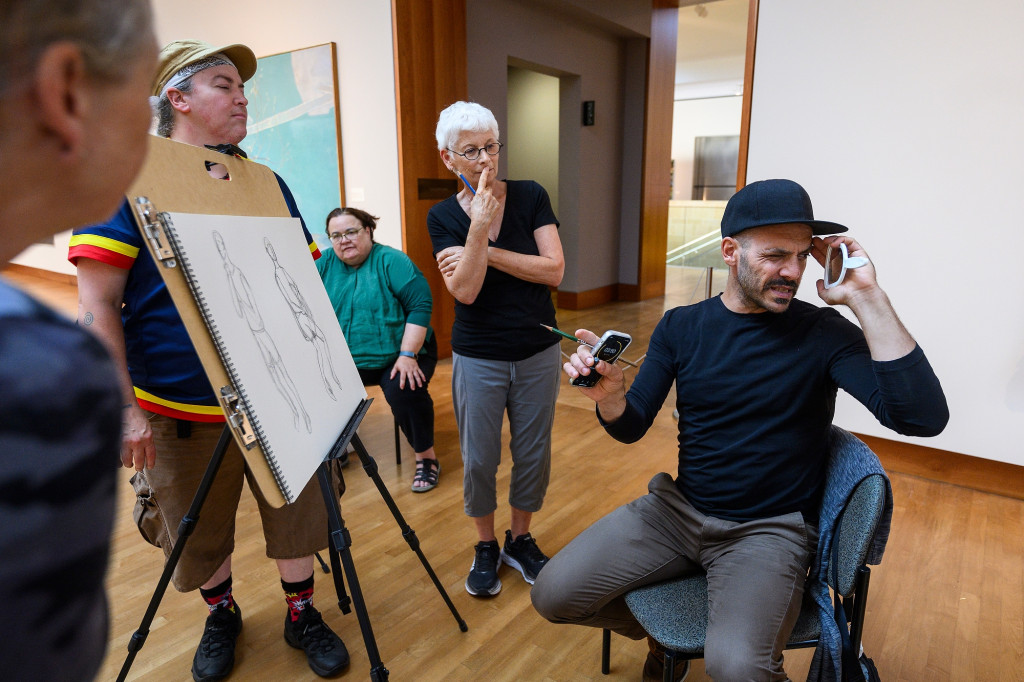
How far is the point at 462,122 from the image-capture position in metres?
1.73

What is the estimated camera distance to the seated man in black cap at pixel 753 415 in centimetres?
131

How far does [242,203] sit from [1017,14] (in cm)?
286

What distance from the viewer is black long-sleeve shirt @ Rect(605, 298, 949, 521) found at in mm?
1393

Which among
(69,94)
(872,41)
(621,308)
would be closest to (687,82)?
(621,308)

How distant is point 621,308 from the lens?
679 cm

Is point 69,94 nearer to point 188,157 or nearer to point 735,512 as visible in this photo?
point 188,157

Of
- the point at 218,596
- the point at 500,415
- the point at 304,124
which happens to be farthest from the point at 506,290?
the point at 304,124

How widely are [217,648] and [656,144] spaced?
6.58m

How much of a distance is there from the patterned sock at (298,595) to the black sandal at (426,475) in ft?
3.30

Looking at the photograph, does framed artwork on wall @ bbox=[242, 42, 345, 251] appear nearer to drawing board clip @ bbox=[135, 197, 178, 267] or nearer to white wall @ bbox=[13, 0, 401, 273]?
white wall @ bbox=[13, 0, 401, 273]

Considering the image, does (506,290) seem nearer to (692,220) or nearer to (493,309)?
(493,309)

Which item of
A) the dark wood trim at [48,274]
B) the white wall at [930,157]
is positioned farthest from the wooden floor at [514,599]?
the dark wood trim at [48,274]

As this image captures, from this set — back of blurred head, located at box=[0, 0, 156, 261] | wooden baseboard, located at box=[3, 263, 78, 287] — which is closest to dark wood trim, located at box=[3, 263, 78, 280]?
wooden baseboard, located at box=[3, 263, 78, 287]

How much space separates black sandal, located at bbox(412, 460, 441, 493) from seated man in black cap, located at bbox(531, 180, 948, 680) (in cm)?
141
